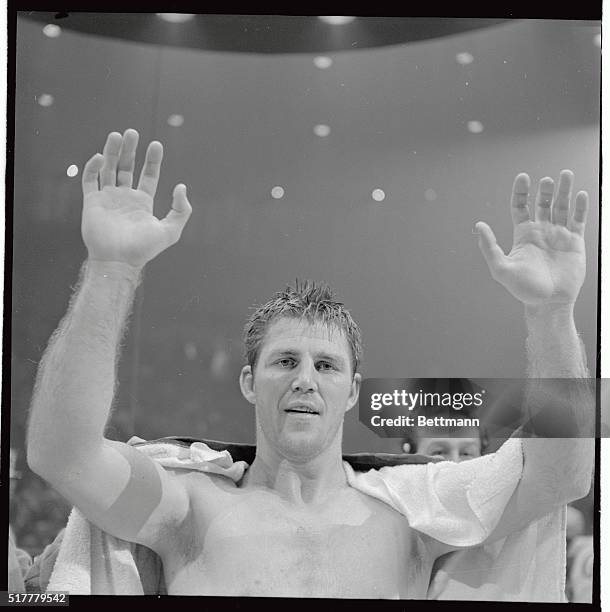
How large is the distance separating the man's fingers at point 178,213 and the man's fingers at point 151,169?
55mm

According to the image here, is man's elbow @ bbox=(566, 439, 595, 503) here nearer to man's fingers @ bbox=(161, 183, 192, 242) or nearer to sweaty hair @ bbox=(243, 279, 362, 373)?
sweaty hair @ bbox=(243, 279, 362, 373)

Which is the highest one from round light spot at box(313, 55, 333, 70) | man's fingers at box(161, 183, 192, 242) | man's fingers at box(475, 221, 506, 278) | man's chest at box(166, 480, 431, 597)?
round light spot at box(313, 55, 333, 70)

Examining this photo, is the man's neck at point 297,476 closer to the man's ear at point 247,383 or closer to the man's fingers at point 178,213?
the man's ear at point 247,383

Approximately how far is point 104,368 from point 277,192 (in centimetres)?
58

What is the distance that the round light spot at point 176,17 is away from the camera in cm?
215

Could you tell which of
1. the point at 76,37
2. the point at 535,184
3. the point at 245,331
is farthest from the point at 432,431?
the point at 76,37

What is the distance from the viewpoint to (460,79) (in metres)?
2.14

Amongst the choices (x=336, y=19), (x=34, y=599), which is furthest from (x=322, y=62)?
(x=34, y=599)

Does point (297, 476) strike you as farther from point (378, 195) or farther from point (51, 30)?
point (51, 30)

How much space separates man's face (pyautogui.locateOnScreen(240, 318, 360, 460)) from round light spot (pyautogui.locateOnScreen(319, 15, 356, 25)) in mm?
737

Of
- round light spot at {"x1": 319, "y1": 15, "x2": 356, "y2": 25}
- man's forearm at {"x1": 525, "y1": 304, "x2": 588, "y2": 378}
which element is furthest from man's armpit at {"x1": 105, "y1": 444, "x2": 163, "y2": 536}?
round light spot at {"x1": 319, "y1": 15, "x2": 356, "y2": 25}

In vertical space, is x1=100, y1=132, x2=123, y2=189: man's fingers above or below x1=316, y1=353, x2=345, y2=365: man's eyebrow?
above

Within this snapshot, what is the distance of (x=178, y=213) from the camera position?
6.89 feet

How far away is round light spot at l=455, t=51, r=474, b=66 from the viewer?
7.02 feet
